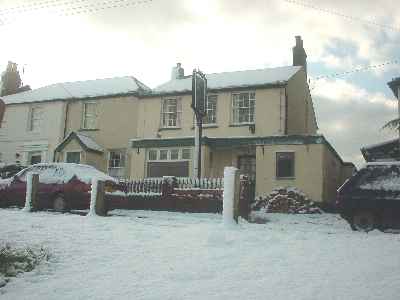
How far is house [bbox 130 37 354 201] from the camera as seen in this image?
781 inches

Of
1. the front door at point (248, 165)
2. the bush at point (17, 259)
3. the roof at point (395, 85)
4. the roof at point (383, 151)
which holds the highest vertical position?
the roof at point (395, 85)

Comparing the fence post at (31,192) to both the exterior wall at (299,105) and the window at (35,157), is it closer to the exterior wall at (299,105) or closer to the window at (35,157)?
the window at (35,157)

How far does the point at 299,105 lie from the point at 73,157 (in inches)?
586

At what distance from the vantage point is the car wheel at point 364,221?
428 inches

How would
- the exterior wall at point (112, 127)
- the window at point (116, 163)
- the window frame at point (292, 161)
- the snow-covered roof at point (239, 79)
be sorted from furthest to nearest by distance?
1. the exterior wall at point (112, 127)
2. the window at point (116, 163)
3. the snow-covered roof at point (239, 79)
4. the window frame at point (292, 161)

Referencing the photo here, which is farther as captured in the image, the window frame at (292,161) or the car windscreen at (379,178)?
the window frame at (292,161)

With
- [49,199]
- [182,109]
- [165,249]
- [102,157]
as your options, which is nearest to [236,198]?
[165,249]

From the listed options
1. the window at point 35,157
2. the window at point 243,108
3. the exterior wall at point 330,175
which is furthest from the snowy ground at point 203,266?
the window at point 35,157

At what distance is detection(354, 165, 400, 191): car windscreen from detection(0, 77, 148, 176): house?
16.9 meters

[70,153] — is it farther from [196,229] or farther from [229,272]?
[229,272]

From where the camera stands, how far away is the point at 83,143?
24.6 metres

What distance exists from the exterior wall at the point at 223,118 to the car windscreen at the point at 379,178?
11.0m

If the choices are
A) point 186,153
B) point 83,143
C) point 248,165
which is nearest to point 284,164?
point 248,165

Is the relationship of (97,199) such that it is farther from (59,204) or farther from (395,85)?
(395,85)
